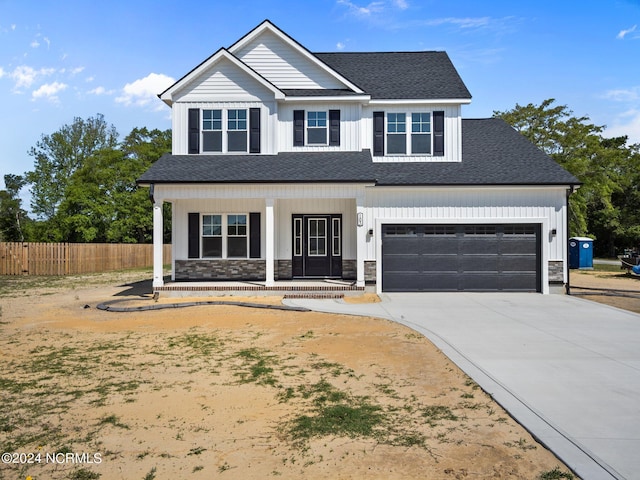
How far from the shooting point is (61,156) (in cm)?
4816

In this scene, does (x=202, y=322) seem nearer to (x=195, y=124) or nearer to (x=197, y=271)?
(x=197, y=271)

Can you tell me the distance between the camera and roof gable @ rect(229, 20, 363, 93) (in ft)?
58.8

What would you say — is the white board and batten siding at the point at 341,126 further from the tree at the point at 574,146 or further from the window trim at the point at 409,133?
the tree at the point at 574,146

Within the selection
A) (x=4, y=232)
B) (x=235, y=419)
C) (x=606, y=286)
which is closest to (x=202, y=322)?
(x=235, y=419)

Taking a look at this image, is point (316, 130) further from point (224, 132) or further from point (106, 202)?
point (106, 202)

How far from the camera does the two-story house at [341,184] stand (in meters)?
16.1

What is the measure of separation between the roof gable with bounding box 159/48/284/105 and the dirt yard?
9.67 m

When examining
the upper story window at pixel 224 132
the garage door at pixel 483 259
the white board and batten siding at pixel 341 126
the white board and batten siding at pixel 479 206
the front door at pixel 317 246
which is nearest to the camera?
the white board and batten siding at pixel 479 206

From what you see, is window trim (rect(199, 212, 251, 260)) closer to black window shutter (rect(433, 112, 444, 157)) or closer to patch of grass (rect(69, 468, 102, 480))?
black window shutter (rect(433, 112, 444, 157))

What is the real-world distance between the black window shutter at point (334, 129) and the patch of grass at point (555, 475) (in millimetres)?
14757

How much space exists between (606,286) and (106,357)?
18.4m

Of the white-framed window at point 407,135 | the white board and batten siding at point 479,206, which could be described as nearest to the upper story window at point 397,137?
the white-framed window at point 407,135

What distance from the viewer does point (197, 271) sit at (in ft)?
58.3

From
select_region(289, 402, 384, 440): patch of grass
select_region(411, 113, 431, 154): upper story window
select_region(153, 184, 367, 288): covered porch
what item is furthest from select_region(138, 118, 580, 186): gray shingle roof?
select_region(289, 402, 384, 440): patch of grass
